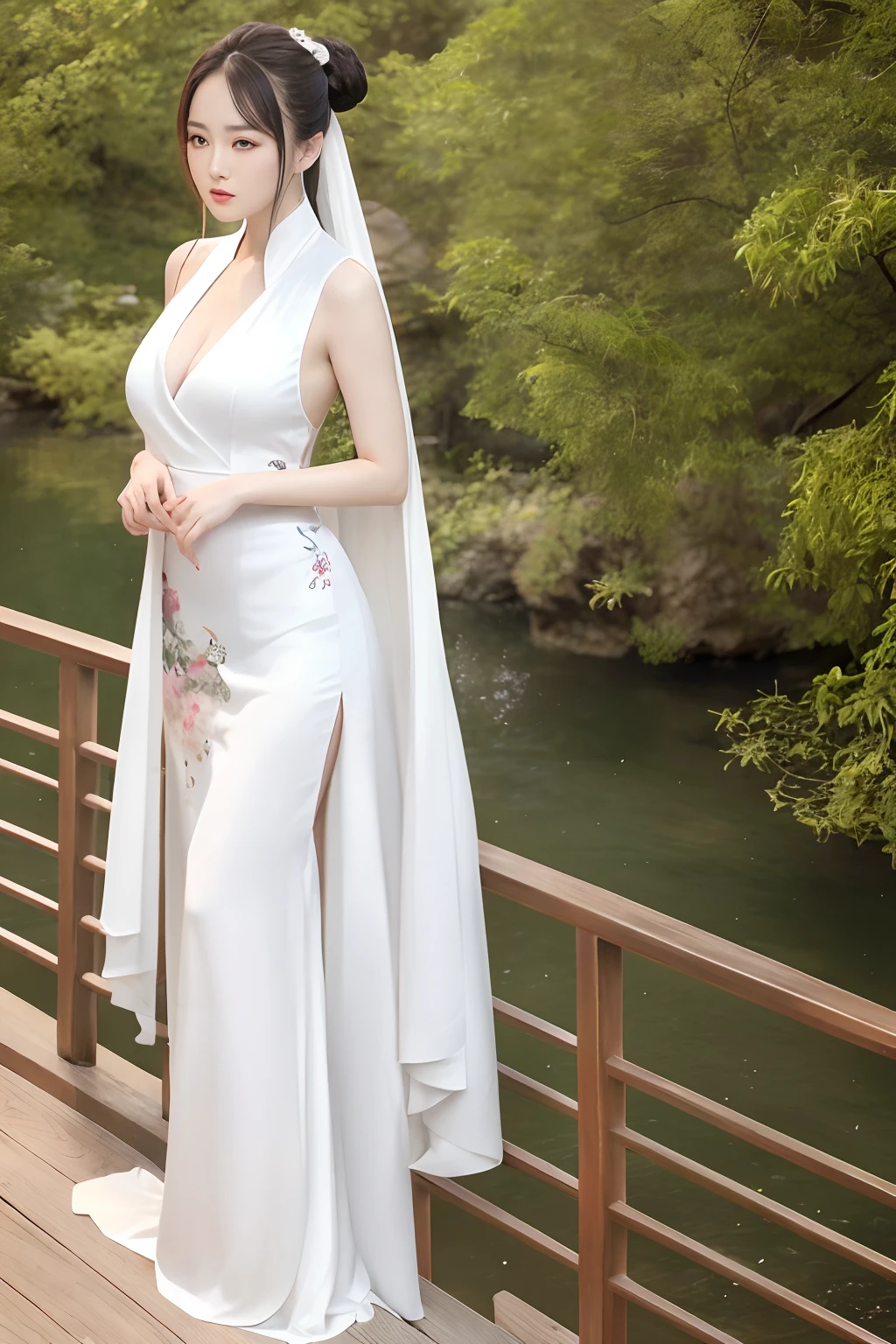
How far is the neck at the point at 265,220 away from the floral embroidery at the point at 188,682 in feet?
1.31

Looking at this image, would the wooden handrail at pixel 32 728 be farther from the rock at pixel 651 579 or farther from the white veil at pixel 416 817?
the rock at pixel 651 579

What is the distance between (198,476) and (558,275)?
7.58 meters

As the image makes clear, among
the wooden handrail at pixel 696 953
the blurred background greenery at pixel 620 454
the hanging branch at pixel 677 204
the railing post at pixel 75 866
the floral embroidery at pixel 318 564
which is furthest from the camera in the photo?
the hanging branch at pixel 677 204

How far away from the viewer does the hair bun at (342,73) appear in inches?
64.2

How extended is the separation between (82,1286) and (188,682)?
760mm

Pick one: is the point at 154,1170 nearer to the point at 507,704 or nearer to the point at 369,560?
the point at 369,560

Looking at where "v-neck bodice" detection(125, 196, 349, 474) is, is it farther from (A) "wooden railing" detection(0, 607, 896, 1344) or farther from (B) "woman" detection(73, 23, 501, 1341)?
(A) "wooden railing" detection(0, 607, 896, 1344)

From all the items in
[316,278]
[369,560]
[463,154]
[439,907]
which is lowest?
[439,907]

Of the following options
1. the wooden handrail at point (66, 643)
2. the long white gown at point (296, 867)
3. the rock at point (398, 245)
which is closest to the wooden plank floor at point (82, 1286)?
the long white gown at point (296, 867)

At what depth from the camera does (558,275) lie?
8.85 m

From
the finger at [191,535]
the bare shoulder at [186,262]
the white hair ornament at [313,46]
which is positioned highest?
the white hair ornament at [313,46]

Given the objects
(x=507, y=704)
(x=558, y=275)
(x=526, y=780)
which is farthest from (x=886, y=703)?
(x=558, y=275)

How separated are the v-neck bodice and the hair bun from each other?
4.8 inches

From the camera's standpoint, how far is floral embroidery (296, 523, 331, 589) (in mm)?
1686
